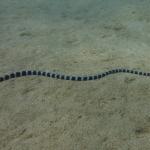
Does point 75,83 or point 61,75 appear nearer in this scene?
point 75,83

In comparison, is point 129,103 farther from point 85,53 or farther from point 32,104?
point 85,53

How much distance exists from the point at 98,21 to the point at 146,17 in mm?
1679

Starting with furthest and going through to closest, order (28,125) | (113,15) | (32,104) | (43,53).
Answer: (113,15), (43,53), (32,104), (28,125)

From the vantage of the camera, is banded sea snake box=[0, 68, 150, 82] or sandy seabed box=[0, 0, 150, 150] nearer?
sandy seabed box=[0, 0, 150, 150]

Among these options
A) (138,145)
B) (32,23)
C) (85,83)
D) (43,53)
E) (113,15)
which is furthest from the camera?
(113,15)

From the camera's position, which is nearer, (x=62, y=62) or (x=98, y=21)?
(x=62, y=62)

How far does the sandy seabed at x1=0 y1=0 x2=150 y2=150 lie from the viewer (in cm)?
552

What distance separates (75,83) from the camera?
24.1 ft

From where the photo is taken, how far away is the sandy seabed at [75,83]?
552 cm

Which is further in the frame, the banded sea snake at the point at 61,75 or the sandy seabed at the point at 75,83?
the banded sea snake at the point at 61,75

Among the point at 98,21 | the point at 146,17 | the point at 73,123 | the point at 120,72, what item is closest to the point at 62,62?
the point at 120,72

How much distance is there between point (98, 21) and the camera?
1147 cm

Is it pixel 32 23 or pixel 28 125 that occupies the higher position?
pixel 28 125

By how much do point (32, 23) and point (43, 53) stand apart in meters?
2.60
